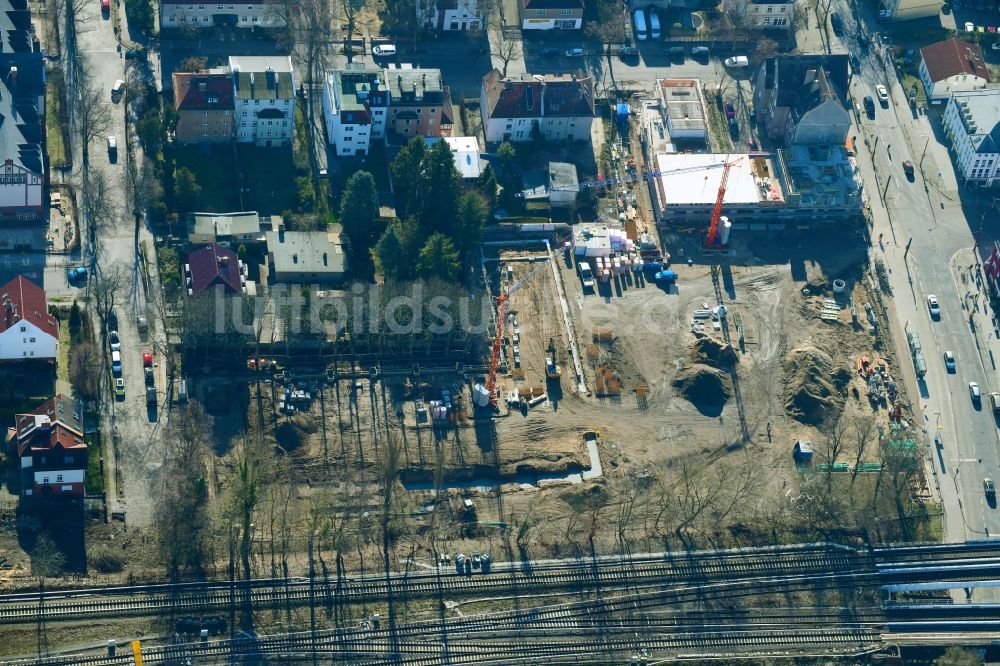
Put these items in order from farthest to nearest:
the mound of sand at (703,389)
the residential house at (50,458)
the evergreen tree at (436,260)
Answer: the evergreen tree at (436,260) < the mound of sand at (703,389) < the residential house at (50,458)

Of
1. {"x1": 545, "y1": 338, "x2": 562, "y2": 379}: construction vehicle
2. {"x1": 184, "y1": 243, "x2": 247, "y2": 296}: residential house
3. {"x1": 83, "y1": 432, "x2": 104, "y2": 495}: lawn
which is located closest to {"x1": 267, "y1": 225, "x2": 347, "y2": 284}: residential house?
{"x1": 184, "y1": 243, "x2": 247, "y2": 296}: residential house

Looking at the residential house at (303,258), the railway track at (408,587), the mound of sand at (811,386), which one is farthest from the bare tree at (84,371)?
the mound of sand at (811,386)

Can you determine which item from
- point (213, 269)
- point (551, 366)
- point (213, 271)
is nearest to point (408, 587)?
point (551, 366)

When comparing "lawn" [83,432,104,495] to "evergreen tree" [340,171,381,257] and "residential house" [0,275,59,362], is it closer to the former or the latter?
"residential house" [0,275,59,362]

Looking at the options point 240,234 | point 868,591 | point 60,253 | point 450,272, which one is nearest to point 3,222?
point 60,253

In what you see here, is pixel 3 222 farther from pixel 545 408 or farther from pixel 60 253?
pixel 545 408

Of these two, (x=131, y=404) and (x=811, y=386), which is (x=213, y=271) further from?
(x=811, y=386)

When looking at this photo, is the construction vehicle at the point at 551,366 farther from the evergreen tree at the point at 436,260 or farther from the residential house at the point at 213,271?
the residential house at the point at 213,271
